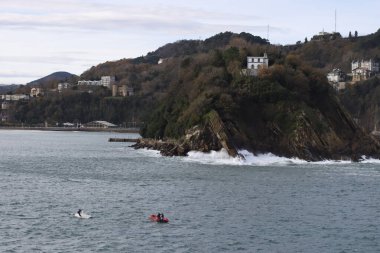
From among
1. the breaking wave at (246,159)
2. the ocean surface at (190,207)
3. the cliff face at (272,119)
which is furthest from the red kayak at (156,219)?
the cliff face at (272,119)

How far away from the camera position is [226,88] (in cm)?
9544

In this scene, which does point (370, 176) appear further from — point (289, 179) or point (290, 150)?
point (290, 150)

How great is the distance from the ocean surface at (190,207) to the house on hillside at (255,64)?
92.2 feet

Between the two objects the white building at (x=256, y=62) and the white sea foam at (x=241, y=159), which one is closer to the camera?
the white sea foam at (x=241, y=159)

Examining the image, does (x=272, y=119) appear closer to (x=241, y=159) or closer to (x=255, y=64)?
(x=241, y=159)

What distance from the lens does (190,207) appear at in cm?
4572

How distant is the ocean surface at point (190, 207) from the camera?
35.0m

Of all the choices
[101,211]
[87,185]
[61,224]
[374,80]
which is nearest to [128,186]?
[87,185]

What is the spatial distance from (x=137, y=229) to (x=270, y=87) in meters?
60.2

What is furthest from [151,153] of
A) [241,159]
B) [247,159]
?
[241,159]

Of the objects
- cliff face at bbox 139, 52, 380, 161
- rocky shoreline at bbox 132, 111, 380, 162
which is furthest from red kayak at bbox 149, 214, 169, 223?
cliff face at bbox 139, 52, 380, 161

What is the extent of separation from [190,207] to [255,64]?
65612 mm

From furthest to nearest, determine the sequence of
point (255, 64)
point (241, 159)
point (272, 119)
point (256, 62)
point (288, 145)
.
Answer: point (256, 62) < point (255, 64) < point (272, 119) < point (288, 145) < point (241, 159)

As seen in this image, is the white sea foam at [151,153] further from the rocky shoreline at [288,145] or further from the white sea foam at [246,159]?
the white sea foam at [246,159]
